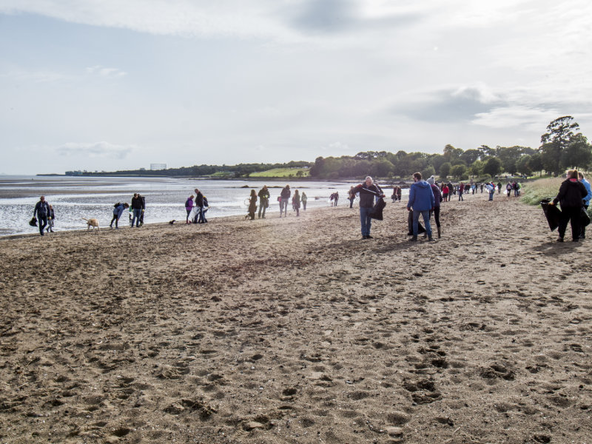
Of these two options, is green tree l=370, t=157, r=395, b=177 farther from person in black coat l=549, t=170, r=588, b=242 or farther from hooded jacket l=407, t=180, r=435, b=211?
person in black coat l=549, t=170, r=588, b=242

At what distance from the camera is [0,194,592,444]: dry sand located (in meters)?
3.10

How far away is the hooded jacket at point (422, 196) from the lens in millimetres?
11234

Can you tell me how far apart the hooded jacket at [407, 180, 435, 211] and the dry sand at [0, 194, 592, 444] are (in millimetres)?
2418

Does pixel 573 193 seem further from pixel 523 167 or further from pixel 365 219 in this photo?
pixel 523 167

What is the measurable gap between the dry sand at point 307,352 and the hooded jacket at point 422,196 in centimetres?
242

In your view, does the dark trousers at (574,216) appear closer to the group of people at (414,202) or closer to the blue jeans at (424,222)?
the group of people at (414,202)

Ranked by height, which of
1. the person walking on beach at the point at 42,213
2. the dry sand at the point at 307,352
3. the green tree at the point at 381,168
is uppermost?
the green tree at the point at 381,168

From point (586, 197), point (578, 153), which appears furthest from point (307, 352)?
point (578, 153)

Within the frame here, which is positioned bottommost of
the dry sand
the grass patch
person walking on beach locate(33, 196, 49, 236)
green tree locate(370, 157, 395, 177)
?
the dry sand

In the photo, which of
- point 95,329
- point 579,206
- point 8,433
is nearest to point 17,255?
point 95,329

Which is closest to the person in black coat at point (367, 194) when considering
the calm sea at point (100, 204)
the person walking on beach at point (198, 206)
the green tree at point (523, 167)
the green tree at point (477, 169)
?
the person walking on beach at point (198, 206)

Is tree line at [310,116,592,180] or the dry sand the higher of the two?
tree line at [310,116,592,180]

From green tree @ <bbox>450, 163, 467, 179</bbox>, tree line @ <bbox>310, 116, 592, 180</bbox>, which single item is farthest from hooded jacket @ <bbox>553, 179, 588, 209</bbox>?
green tree @ <bbox>450, 163, 467, 179</bbox>

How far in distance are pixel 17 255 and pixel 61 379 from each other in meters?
10.5
